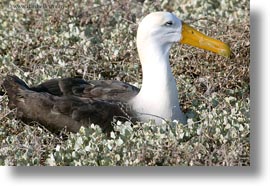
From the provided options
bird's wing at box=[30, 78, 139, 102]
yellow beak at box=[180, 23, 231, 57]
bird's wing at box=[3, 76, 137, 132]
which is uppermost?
yellow beak at box=[180, 23, 231, 57]

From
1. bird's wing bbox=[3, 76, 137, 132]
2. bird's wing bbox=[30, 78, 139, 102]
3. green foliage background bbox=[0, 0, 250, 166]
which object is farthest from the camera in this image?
bird's wing bbox=[30, 78, 139, 102]

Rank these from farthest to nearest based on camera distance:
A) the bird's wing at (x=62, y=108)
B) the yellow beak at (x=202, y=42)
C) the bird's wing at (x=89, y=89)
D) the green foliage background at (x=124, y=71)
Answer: the bird's wing at (x=89, y=89) → the yellow beak at (x=202, y=42) → the bird's wing at (x=62, y=108) → the green foliage background at (x=124, y=71)

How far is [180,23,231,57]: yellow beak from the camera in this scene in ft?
22.2

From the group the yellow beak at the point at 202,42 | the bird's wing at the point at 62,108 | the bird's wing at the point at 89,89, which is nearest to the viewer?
the bird's wing at the point at 62,108

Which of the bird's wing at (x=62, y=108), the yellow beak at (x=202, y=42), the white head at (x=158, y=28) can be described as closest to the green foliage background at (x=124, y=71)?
the bird's wing at (x=62, y=108)

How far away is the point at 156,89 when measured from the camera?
6738mm

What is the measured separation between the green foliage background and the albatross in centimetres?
9

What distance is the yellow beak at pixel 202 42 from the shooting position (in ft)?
22.2

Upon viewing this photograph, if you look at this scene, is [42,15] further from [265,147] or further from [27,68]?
[265,147]

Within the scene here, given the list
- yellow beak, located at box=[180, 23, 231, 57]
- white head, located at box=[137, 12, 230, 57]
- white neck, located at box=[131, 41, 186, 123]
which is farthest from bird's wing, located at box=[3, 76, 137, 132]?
yellow beak, located at box=[180, 23, 231, 57]

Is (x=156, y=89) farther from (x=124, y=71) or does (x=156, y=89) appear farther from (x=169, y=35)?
(x=124, y=71)

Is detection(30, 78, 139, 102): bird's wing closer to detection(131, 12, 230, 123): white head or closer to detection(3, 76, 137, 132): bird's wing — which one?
detection(3, 76, 137, 132): bird's wing

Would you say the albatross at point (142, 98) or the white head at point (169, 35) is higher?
the white head at point (169, 35)

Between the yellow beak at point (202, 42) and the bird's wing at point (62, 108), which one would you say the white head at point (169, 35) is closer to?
the yellow beak at point (202, 42)
